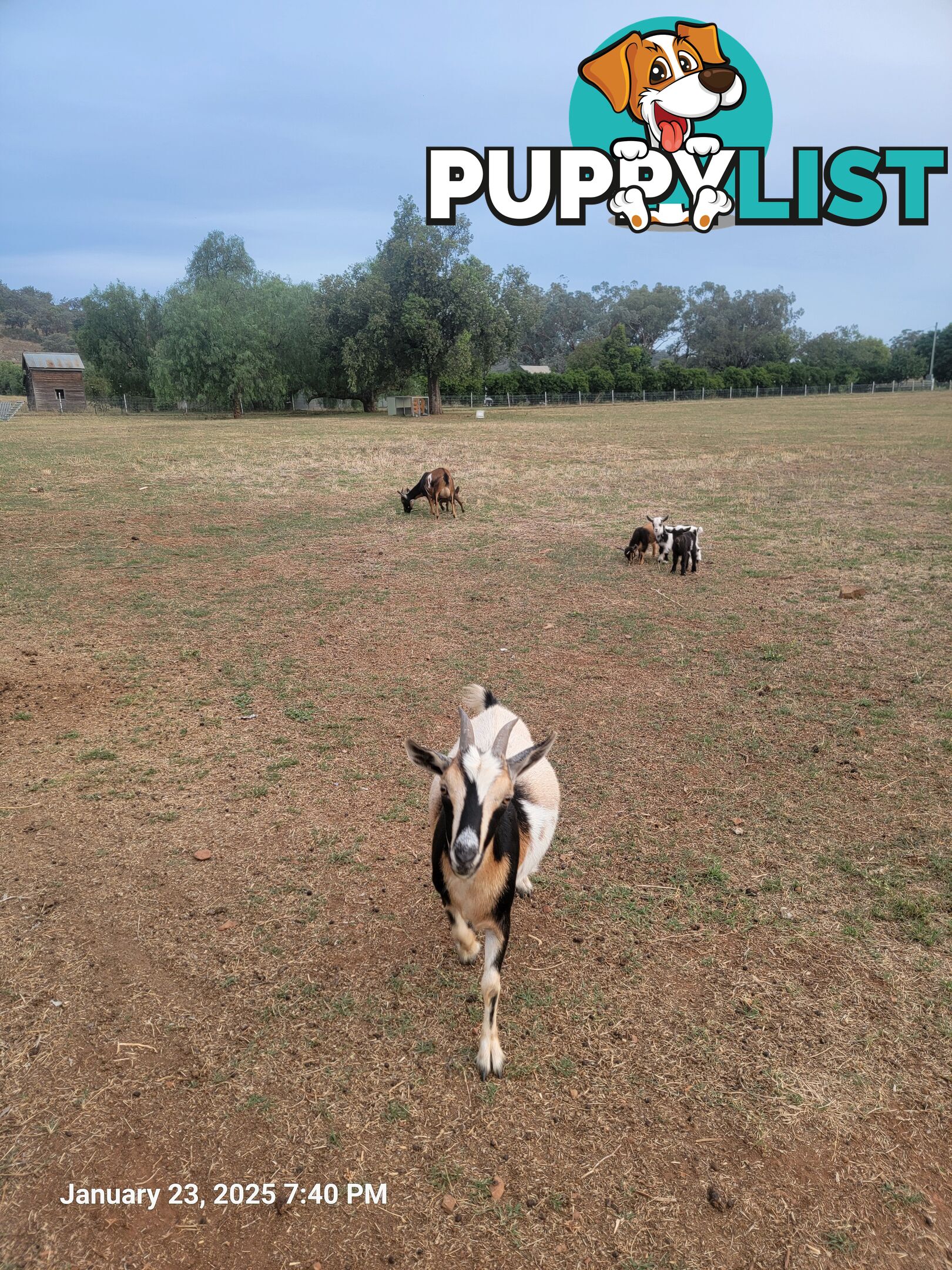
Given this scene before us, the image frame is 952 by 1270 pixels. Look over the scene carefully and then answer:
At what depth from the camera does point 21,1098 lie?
3.63 m

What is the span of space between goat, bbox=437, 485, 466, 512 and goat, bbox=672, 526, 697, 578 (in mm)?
6817

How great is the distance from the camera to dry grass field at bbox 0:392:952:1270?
3215 mm

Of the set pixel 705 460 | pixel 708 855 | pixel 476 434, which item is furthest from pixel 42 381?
pixel 708 855

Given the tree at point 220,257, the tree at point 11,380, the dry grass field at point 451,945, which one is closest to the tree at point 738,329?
the tree at point 220,257

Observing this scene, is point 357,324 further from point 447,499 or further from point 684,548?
point 684,548

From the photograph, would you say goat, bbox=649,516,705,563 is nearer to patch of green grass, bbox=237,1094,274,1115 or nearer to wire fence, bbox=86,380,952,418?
patch of green grass, bbox=237,1094,274,1115

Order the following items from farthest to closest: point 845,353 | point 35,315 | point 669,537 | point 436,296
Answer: point 35,315
point 845,353
point 436,296
point 669,537

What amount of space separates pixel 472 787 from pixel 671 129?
23.5 meters

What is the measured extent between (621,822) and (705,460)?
955 inches

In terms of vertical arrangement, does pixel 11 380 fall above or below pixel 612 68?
above

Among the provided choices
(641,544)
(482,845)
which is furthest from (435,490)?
(482,845)

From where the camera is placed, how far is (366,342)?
49875mm

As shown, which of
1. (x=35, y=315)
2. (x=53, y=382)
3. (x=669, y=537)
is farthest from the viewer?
(x=35, y=315)

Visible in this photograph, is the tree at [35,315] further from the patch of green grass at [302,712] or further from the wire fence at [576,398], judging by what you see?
the patch of green grass at [302,712]
